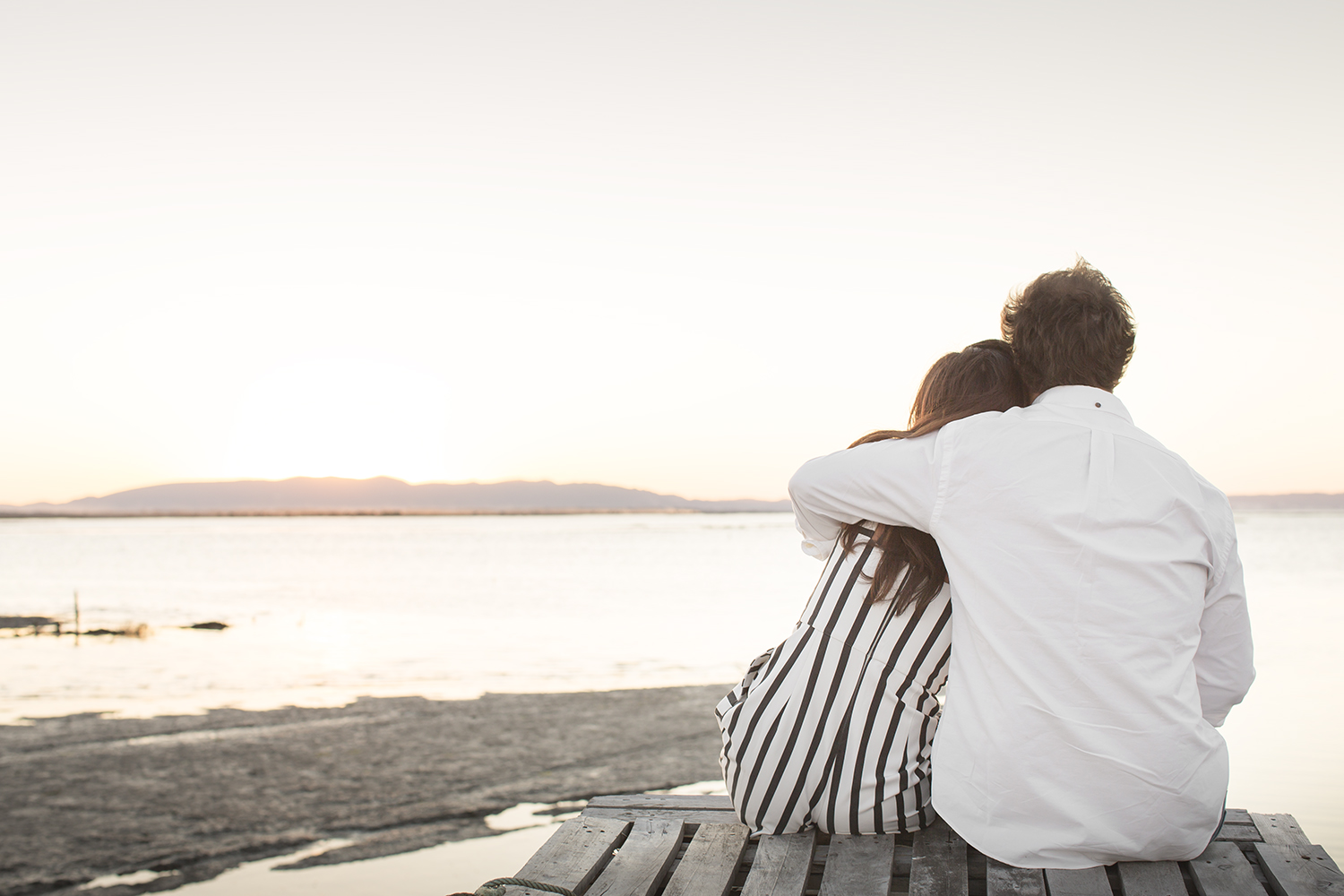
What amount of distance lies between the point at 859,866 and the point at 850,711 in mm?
324

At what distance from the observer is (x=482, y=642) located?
14922 mm

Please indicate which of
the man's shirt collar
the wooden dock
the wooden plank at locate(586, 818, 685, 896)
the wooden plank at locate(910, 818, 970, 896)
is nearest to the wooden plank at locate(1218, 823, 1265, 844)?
the wooden dock

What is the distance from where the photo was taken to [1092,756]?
1.83 meters

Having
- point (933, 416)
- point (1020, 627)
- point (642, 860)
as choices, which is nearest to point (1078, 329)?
point (933, 416)

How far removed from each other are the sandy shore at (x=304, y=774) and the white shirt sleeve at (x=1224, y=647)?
4295mm

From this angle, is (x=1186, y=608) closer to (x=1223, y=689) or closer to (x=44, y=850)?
(x=1223, y=689)

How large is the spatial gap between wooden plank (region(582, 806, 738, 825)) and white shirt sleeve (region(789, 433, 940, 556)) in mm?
954

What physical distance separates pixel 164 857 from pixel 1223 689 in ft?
16.6

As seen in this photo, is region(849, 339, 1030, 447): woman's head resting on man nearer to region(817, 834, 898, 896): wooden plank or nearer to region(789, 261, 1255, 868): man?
region(789, 261, 1255, 868): man

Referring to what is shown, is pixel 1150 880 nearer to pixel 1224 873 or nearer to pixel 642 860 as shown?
pixel 1224 873

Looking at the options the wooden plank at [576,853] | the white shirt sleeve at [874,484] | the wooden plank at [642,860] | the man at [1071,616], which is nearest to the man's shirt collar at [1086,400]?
the man at [1071,616]

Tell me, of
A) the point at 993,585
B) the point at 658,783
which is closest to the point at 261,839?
the point at 658,783

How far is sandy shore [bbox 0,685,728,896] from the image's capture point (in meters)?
5.03

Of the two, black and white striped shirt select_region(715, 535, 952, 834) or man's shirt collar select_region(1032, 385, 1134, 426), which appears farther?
black and white striped shirt select_region(715, 535, 952, 834)
